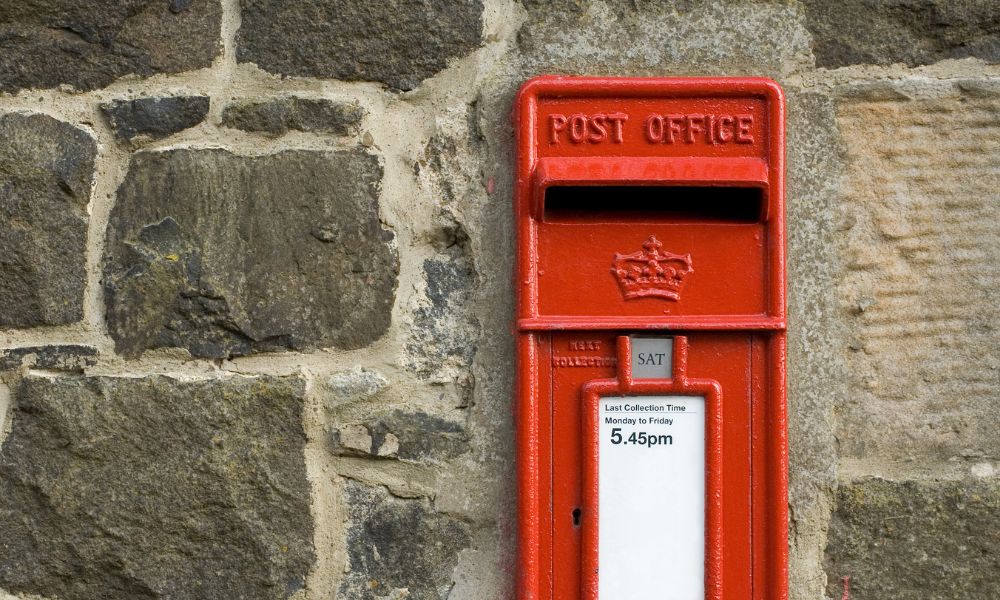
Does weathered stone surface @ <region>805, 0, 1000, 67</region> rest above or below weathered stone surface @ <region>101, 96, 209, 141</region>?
above

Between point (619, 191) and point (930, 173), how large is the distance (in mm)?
502

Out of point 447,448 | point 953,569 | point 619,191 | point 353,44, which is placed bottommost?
point 953,569

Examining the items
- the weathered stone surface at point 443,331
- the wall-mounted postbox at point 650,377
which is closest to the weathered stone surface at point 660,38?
the wall-mounted postbox at point 650,377

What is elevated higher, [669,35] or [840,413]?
[669,35]

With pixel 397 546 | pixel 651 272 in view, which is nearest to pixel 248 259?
pixel 397 546

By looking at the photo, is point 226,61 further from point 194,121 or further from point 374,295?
point 374,295

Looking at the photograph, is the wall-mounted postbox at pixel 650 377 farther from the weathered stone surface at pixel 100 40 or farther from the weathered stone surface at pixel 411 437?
the weathered stone surface at pixel 100 40

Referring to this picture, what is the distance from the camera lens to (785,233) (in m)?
1.42

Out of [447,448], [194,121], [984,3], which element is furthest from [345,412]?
[984,3]

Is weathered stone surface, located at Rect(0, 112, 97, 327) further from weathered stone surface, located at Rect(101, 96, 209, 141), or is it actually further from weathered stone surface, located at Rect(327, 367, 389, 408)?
weathered stone surface, located at Rect(327, 367, 389, 408)

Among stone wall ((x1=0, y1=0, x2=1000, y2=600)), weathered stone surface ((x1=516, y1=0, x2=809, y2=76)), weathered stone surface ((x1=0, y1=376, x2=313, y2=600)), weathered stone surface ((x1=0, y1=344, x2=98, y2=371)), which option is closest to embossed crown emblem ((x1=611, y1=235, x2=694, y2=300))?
stone wall ((x1=0, y1=0, x2=1000, y2=600))

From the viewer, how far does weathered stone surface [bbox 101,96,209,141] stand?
1448mm

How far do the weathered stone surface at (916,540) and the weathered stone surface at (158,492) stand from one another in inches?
32.9

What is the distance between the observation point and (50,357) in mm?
1439
